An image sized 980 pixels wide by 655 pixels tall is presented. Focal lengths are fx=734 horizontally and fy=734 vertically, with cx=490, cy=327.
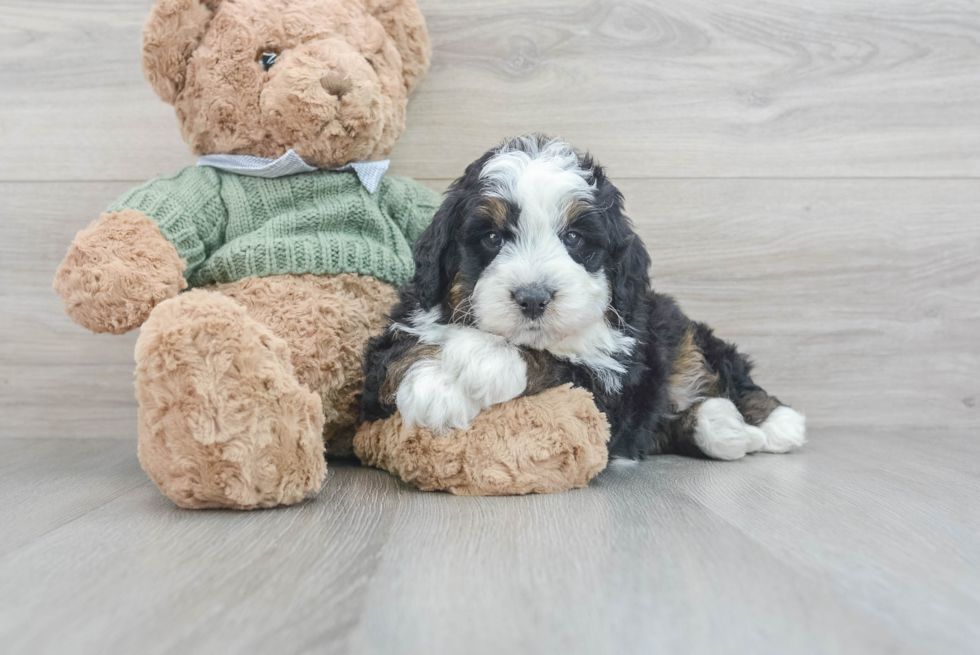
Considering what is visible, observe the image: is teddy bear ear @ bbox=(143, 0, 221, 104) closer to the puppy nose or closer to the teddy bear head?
the teddy bear head

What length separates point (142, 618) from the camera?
0.92 m

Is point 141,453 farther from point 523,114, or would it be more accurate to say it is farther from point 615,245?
point 523,114

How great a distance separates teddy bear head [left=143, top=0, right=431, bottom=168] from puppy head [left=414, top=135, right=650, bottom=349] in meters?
0.36

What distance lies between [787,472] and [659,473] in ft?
1.02

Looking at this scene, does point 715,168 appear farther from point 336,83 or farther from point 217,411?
point 217,411

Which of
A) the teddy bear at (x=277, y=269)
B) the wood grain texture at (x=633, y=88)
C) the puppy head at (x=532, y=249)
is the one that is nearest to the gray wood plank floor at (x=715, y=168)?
the wood grain texture at (x=633, y=88)

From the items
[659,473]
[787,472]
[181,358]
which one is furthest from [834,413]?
[181,358]

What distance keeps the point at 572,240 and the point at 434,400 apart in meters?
0.44

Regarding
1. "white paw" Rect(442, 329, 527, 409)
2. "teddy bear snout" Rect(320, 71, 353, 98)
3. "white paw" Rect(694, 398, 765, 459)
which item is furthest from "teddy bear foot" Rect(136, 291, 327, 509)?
"white paw" Rect(694, 398, 765, 459)

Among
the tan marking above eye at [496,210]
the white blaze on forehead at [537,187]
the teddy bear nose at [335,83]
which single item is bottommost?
the tan marking above eye at [496,210]

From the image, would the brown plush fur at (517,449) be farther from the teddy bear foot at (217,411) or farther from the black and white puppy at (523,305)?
the teddy bear foot at (217,411)

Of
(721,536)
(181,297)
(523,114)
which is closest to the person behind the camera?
(721,536)

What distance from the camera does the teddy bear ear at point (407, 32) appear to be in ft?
6.36

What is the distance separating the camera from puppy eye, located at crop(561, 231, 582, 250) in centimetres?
151
